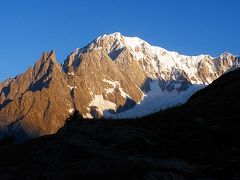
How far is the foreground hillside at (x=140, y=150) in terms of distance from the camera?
20.2 metres

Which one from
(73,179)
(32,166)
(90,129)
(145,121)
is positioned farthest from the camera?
(145,121)

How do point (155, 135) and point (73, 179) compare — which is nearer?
point (73, 179)

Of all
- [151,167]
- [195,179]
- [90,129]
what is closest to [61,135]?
[90,129]

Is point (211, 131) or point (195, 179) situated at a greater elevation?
point (211, 131)

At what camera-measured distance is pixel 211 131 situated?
24812mm

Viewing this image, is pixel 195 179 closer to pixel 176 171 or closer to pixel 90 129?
pixel 176 171

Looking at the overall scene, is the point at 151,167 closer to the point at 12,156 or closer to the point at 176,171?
the point at 176,171

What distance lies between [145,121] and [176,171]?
6727mm

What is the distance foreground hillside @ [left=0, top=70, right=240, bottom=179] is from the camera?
2017 centimetres

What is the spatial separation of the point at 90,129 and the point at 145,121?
3.47m

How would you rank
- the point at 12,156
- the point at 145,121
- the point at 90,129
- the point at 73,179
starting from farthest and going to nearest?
→ 1. the point at 145,121
2. the point at 90,129
3. the point at 12,156
4. the point at 73,179

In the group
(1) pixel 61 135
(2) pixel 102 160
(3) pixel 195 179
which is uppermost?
(1) pixel 61 135

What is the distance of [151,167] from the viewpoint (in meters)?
20.6

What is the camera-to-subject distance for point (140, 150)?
22.7 meters
